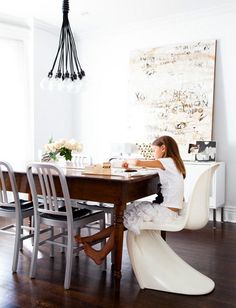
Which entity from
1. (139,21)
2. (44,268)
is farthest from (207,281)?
(139,21)

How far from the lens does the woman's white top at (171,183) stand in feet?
9.46

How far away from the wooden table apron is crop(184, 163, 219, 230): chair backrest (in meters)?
0.41

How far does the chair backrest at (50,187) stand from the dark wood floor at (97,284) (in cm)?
54

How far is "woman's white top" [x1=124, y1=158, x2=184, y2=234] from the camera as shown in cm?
283

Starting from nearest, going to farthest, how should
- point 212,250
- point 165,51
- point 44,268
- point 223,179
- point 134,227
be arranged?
point 134,227, point 44,268, point 212,250, point 223,179, point 165,51

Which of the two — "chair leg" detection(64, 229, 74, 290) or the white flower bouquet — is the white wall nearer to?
the white flower bouquet

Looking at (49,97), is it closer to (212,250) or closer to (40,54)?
(40,54)

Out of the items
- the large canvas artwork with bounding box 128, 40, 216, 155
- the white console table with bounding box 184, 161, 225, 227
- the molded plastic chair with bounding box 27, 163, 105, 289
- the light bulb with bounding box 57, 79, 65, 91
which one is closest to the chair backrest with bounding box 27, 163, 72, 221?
the molded plastic chair with bounding box 27, 163, 105, 289

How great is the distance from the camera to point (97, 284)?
2.84m

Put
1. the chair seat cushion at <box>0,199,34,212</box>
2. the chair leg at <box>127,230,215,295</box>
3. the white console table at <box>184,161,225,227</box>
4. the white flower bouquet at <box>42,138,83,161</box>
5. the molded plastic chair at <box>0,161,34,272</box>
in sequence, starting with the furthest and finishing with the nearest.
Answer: the white console table at <box>184,161,225,227</box>, the white flower bouquet at <box>42,138,83,161</box>, the chair seat cushion at <box>0,199,34,212</box>, the molded plastic chair at <box>0,161,34,272</box>, the chair leg at <box>127,230,215,295</box>

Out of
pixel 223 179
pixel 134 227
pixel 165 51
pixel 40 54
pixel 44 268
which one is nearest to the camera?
pixel 134 227

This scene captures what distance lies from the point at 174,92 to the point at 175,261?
112 inches

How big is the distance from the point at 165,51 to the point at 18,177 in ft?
9.79

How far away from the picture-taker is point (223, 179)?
15.7 ft
